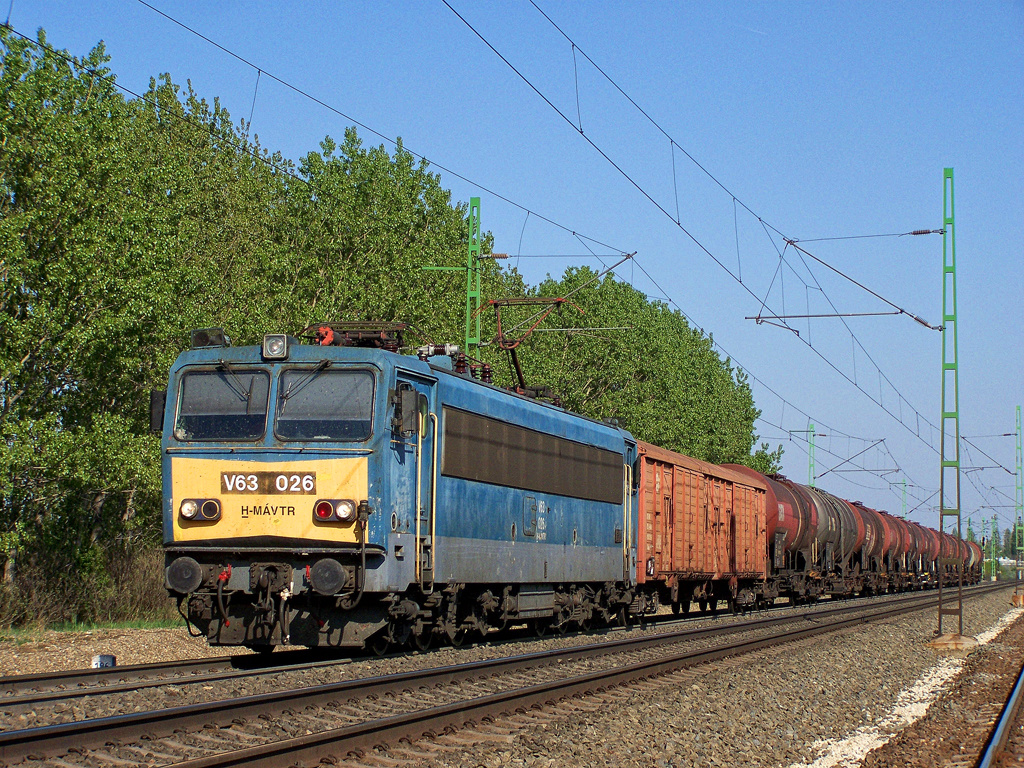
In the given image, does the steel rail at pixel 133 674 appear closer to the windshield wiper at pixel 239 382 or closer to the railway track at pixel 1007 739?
the windshield wiper at pixel 239 382

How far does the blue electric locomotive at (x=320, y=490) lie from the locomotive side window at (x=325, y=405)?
16 millimetres

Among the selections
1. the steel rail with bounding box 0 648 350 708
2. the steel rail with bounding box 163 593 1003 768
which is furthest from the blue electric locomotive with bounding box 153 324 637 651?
the steel rail with bounding box 163 593 1003 768

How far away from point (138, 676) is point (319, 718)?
12.2 ft

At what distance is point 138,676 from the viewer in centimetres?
1196

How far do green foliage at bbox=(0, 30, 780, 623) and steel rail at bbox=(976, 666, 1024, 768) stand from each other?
48.9 feet

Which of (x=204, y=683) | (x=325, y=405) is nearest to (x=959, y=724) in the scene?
(x=325, y=405)

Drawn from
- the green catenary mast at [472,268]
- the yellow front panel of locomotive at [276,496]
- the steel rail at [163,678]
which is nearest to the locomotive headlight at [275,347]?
the yellow front panel of locomotive at [276,496]

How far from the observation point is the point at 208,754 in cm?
766

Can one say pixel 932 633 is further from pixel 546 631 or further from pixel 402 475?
pixel 402 475

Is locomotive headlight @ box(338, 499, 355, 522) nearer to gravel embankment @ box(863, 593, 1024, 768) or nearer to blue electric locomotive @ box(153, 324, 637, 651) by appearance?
blue electric locomotive @ box(153, 324, 637, 651)

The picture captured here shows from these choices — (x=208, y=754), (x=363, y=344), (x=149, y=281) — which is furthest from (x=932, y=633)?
(x=208, y=754)

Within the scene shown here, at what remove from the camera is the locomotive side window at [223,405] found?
497 inches

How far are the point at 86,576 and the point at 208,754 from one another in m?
18.2

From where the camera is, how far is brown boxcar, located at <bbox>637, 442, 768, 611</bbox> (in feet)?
72.4
